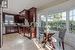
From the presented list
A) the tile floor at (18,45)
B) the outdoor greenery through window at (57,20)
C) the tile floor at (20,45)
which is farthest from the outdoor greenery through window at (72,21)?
the tile floor at (18,45)

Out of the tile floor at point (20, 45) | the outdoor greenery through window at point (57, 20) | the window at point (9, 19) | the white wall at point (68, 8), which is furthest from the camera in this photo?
the window at point (9, 19)

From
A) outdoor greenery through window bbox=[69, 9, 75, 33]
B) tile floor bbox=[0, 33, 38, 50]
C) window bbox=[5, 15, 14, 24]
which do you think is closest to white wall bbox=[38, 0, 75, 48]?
outdoor greenery through window bbox=[69, 9, 75, 33]

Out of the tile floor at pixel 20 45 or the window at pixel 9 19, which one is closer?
the tile floor at pixel 20 45

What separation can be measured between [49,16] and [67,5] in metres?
2.30

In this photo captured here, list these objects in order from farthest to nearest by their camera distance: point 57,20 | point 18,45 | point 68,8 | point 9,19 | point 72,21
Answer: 1. point 9,19
2. point 57,20
3. point 18,45
4. point 68,8
5. point 72,21

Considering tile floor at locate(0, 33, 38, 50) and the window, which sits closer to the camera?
tile floor at locate(0, 33, 38, 50)

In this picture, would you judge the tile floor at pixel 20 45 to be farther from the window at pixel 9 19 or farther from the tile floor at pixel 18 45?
the window at pixel 9 19

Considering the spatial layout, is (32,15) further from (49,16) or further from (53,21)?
(53,21)

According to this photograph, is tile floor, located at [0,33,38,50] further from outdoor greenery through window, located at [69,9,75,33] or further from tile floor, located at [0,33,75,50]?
outdoor greenery through window, located at [69,9,75,33]

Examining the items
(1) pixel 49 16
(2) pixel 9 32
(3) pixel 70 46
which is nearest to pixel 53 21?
(1) pixel 49 16

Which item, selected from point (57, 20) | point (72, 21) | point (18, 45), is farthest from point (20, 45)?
point (72, 21)

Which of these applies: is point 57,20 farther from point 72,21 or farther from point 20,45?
point 20,45

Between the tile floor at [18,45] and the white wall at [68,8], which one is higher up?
the white wall at [68,8]

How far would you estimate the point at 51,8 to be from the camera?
719 cm
